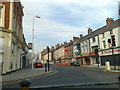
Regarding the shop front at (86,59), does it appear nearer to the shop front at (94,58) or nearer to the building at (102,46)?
the building at (102,46)

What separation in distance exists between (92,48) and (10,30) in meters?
27.5

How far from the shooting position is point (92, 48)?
3894 cm

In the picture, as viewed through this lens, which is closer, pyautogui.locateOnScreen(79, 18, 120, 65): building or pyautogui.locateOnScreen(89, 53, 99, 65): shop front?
pyautogui.locateOnScreen(79, 18, 120, 65): building

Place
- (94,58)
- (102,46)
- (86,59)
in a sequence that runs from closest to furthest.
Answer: (102,46) → (94,58) → (86,59)

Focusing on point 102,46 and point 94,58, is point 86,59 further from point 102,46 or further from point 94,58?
point 102,46

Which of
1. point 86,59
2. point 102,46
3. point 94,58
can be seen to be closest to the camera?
point 102,46

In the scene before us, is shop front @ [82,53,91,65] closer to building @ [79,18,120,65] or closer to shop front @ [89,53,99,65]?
building @ [79,18,120,65]

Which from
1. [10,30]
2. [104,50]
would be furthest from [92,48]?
[10,30]

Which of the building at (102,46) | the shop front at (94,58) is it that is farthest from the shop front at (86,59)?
the shop front at (94,58)

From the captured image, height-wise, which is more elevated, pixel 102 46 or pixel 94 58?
pixel 102 46

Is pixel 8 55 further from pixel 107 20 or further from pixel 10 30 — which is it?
pixel 107 20

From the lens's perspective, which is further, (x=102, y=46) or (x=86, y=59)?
(x=86, y=59)

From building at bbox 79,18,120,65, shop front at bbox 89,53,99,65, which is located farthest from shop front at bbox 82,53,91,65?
shop front at bbox 89,53,99,65

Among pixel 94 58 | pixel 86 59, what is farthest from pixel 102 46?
pixel 86 59
